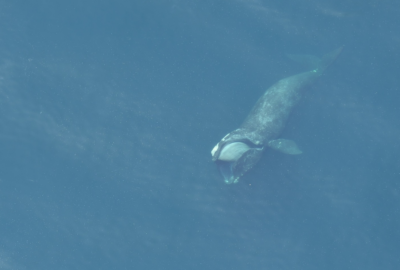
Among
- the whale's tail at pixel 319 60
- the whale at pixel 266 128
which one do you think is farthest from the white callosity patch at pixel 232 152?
the whale's tail at pixel 319 60

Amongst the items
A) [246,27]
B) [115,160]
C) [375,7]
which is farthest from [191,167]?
[375,7]

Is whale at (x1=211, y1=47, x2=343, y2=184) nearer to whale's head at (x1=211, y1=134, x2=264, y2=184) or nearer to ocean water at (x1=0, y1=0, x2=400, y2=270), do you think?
whale's head at (x1=211, y1=134, x2=264, y2=184)

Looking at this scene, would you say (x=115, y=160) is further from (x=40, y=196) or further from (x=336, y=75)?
(x=336, y=75)

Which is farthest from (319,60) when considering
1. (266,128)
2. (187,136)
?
(187,136)

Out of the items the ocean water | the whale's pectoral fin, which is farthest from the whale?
the ocean water

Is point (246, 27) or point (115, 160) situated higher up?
point (246, 27)
